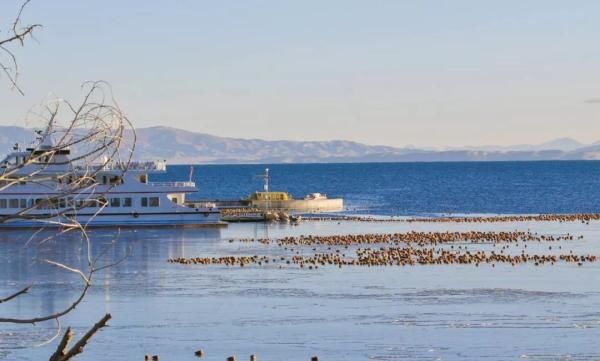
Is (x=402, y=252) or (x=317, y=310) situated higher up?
(x=402, y=252)

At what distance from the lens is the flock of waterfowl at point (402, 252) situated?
56.0m

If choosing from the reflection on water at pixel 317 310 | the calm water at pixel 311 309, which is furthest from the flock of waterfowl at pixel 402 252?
the reflection on water at pixel 317 310

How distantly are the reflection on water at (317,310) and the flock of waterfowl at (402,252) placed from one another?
2.25 meters

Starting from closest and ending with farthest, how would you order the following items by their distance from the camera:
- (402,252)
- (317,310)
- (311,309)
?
(317,310), (311,309), (402,252)

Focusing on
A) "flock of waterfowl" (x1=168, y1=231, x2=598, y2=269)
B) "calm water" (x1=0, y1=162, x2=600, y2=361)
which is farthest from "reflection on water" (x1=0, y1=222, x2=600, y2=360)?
"flock of waterfowl" (x1=168, y1=231, x2=598, y2=269)

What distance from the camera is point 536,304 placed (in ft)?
127

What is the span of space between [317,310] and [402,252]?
23211mm

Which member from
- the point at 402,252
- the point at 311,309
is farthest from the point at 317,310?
the point at 402,252

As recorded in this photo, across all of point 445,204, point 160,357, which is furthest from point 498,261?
point 445,204

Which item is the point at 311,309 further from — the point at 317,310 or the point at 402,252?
the point at 402,252

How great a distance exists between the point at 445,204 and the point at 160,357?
11258 centimetres

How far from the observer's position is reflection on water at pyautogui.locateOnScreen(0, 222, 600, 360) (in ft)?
97.6

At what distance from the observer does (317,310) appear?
3747 centimetres

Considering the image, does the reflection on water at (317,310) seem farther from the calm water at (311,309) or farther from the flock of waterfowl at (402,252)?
the flock of waterfowl at (402,252)
